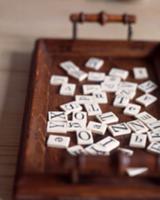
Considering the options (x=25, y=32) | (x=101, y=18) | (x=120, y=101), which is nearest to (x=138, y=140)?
(x=120, y=101)

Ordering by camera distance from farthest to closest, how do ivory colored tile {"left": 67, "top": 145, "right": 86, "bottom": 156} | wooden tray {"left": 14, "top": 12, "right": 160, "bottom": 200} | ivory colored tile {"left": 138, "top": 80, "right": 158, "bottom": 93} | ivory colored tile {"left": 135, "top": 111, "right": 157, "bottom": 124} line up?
ivory colored tile {"left": 138, "top": 80, "right": 158, "bottom": 93} < ivory colored tile {"left": 135, "top": 111, "right": 157, "bottom": 124} < ivory colored tile {"left": 67, "top": 145, "right": 86, "bottom": 156} < wooden tray {"left": 14, "top": 12, "right": 160, "bottom": 200}

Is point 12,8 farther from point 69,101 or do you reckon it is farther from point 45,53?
point 69,101

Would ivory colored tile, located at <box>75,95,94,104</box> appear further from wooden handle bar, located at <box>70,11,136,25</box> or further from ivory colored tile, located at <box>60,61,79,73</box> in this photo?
wooden handle bar, located at <box>70,11,136,25</box>

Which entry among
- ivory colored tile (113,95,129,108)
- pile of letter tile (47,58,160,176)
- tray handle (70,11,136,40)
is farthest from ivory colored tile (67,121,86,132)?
tray handle (70,11,136,40)

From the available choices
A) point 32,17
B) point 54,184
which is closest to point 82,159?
point 54,184

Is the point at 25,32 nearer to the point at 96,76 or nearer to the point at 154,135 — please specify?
the point at 96,76

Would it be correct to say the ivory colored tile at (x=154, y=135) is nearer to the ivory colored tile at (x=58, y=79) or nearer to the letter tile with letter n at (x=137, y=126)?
the letter tile with letter n at (x=137, y=126)
